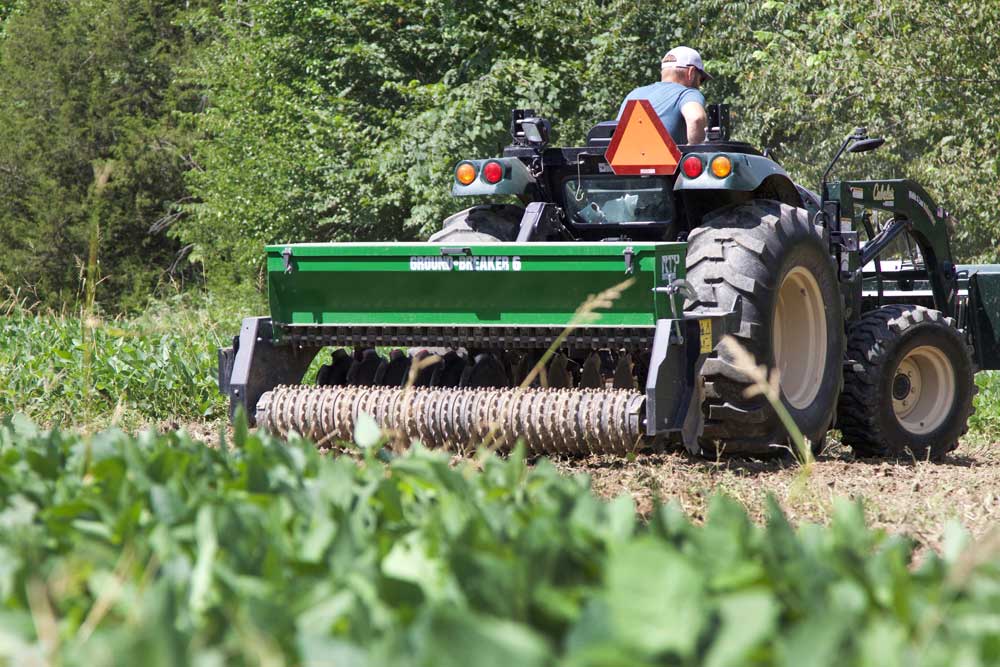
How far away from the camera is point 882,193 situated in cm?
834

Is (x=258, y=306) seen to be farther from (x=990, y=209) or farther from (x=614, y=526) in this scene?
(x=614, y=526)

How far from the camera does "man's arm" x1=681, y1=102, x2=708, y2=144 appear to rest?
713 centimetres

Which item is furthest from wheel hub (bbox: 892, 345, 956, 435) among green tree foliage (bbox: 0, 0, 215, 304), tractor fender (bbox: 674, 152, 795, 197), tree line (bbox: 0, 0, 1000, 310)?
green tree foliage (bbox: 0, 0, 215, 304)

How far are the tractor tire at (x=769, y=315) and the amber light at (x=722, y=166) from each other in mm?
242

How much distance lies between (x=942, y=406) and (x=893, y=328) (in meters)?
0.86

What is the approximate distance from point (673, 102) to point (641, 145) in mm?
523

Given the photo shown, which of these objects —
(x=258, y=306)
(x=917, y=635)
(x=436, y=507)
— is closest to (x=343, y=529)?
(x=436, y=507)

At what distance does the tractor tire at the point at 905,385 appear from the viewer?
294 inches

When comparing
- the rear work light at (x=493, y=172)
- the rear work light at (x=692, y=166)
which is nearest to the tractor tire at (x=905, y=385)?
the rear work light at (x=692, y=166)

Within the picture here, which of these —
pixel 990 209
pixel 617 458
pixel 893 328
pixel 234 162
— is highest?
pixel 234 162

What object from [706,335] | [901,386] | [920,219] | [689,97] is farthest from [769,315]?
[920,219]

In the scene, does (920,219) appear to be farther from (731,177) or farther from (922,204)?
(731,177)

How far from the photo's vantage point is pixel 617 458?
6.55 metres

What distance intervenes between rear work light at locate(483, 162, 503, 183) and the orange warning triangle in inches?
27.3
